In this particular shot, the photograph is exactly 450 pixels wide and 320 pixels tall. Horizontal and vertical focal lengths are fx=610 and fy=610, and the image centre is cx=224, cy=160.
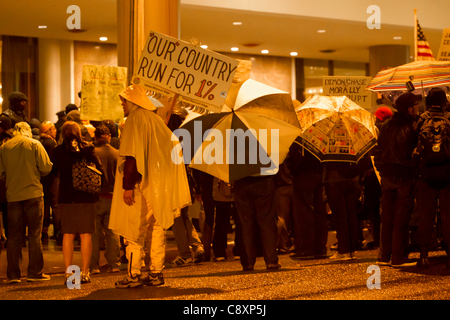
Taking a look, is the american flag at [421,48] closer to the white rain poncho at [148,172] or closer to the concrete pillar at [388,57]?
the white rain poncho at [148,172]

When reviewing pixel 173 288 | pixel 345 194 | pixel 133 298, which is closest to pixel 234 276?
pixel 173 288

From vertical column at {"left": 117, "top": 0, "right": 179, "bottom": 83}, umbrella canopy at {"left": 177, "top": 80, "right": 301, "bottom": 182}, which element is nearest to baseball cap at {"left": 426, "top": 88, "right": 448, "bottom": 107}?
umbrella canopy at {"left": 177, "top": 80, "right": 301, "bottom": 182}

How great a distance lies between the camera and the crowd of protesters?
22.9 feet

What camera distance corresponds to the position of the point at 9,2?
13.7 metres

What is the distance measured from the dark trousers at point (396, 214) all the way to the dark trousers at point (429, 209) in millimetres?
163

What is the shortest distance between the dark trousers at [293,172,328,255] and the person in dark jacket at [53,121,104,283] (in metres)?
2.80

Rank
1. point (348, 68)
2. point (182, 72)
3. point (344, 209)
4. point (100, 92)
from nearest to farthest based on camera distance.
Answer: point (182, 72)
point (344, 209)
point (100, 92)
point (348, 68)

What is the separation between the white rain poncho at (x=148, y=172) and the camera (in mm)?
6211

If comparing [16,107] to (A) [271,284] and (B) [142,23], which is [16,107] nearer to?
(B) [142,23]

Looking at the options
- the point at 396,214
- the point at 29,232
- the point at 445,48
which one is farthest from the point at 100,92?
the point at 445,48

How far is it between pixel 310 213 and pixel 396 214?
1.33 m

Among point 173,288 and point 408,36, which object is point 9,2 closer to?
point 173,288

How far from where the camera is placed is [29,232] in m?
7.42

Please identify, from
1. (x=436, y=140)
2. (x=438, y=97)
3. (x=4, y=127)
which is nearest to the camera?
(x=436, y=140)
